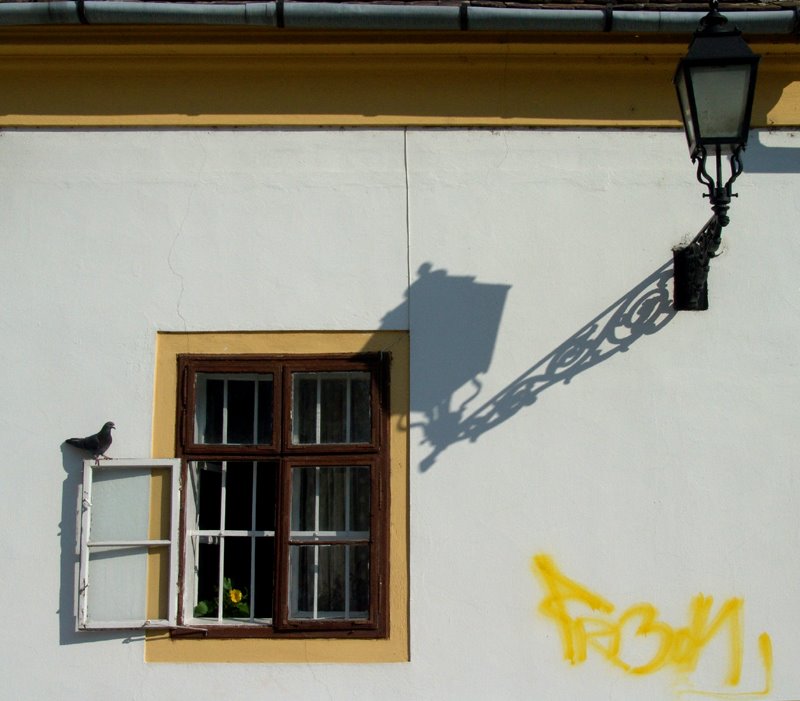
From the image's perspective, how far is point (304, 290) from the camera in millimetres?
5246

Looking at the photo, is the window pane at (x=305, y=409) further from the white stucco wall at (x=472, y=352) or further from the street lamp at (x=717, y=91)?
the street lamp at (x=717, y=91)

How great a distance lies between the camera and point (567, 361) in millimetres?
5191

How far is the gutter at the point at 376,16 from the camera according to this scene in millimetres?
5109

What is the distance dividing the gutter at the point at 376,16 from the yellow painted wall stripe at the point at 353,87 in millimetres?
186

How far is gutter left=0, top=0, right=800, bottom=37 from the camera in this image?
5.11m

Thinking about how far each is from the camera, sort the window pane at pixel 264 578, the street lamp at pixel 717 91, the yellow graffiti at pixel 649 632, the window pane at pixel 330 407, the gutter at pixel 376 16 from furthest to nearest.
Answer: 1. the window pane at pixel 330 407
2. the window pane at pixel 264 578
3. the gutter at pixel 376 16
4. the yellow graffiti at pixel 649 632
5. the street lamp at pixel 717 91

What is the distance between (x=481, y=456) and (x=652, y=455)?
0.79 meters

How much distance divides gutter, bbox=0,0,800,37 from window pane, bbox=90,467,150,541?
2108mm

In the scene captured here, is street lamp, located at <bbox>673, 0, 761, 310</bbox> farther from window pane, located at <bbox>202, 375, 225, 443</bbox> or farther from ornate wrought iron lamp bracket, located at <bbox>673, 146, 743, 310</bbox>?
window pane, located at <bbox>202, 375, 225, 443</bbox>

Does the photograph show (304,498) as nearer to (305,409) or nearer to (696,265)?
(305,409)

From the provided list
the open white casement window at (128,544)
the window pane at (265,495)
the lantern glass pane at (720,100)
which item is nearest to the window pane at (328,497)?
the window pane at (265,495)

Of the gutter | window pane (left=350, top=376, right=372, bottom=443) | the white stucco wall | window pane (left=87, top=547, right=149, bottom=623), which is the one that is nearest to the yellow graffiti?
the white stucco wall

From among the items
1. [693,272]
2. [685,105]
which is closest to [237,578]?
[693,272]

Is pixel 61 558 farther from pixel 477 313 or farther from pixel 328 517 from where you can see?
pixel 477 313
